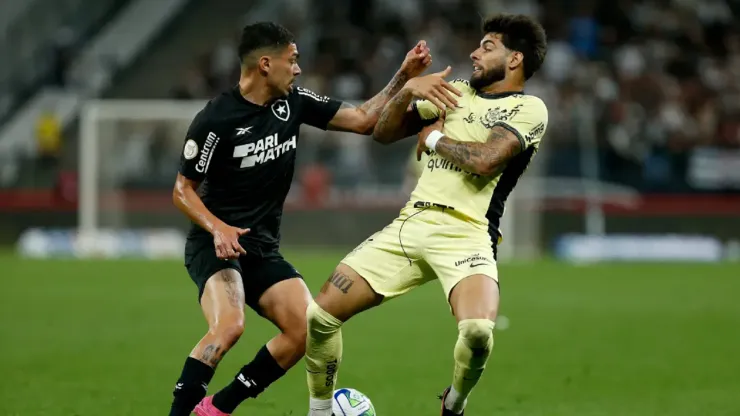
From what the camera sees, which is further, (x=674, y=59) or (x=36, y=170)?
(x=674, y=59)

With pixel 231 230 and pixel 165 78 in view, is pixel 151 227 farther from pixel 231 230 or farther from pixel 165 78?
pixel 231 230

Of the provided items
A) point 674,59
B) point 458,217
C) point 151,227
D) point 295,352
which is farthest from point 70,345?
point 674,59

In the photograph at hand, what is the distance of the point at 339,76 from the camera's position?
24.8 meters

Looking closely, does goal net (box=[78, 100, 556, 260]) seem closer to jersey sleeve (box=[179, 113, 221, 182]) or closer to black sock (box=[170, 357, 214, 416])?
jersey sleeve (box=[179, 113, 221, 182])

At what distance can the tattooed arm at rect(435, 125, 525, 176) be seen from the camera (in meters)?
6.39

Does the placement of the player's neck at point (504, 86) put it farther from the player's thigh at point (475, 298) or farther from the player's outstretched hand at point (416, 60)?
the player's thigh at point (475, 298)

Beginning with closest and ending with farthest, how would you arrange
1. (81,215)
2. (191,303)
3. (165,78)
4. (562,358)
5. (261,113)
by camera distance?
(261,113), (562,358), (191,303), (81,215), (165,78)

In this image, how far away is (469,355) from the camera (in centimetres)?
630

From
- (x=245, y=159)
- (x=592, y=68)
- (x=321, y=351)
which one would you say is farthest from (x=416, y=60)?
(x=592, y=68)

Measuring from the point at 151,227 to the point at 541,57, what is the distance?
16.4 meters

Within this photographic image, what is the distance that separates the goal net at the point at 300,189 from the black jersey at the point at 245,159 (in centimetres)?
1483

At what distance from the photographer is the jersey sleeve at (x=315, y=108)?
7207 millimetres

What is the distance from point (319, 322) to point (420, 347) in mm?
4549

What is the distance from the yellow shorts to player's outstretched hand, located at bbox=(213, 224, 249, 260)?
0.63m
